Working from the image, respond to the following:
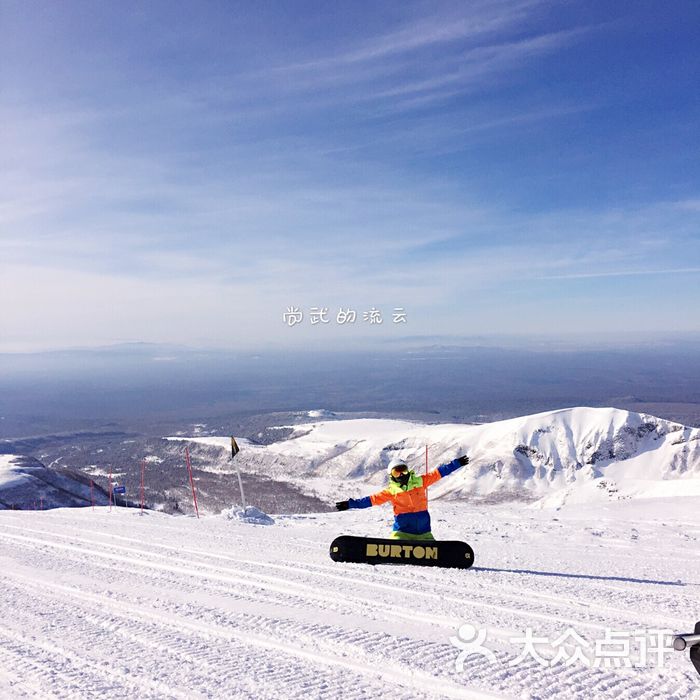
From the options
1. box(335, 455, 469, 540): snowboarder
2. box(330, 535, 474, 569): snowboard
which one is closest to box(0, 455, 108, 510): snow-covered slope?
box(335, 455, 469, 540): snowboarder

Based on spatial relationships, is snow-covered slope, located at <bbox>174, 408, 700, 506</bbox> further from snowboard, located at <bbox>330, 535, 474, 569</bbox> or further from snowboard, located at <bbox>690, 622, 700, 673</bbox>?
snowboard, located at <bbox>690, 622, 700, 673</bbox>

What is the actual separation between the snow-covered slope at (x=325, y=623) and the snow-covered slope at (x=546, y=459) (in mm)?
53457

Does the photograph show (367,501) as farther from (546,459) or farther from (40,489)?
(546,459)

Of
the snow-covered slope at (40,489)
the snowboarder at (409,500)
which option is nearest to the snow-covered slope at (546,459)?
the snow-covered slope at (40,489)

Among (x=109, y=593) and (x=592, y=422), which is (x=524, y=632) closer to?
(x=109, y=593)

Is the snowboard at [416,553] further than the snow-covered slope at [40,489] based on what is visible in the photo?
No

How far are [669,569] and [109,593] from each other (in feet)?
27.6

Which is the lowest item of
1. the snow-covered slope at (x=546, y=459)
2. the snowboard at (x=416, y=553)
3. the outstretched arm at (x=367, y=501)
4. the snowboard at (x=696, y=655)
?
the snow-covered slope at (x=546, y=459)

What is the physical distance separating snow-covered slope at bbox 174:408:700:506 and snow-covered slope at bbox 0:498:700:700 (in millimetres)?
53457

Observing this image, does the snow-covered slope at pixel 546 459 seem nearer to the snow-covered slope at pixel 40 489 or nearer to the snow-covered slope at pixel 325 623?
the snow-covered slope at pixel 40 489

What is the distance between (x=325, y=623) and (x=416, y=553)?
3.09 meters

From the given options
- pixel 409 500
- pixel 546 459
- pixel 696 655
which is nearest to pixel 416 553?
pixel 409 500

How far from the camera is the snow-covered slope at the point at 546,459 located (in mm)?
69125

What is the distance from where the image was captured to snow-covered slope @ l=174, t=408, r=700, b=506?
227 feet
